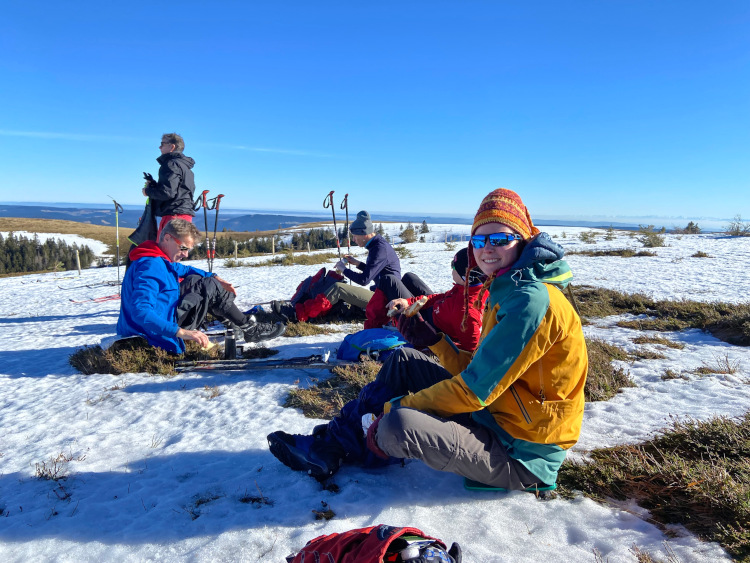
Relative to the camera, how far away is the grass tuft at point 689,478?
6.50ft

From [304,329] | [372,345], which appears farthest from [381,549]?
[304,329]

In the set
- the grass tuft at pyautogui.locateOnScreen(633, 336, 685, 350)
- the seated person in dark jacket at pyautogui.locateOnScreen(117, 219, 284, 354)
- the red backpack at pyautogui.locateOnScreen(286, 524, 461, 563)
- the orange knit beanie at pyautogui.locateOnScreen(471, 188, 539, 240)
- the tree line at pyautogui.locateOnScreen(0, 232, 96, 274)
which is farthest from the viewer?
the tree line at pyautogui.locateOnScreen(0, 232, 96, 274)

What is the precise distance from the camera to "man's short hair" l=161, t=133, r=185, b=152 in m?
6.00

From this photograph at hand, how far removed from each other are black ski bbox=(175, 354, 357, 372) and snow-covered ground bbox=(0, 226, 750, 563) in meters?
0.09

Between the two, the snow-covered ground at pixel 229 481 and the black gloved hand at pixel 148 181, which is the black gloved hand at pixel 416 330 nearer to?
the snow-covered ground at pixel 229 481

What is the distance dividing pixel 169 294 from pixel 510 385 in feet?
13.0

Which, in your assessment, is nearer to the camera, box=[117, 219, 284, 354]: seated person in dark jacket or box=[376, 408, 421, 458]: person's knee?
box=[376, 408, 421, 458]: person's knee

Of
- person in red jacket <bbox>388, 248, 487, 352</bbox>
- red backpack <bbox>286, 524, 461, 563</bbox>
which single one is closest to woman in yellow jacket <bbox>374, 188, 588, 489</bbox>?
red backpack <bbox>286, 524, 461, 563</bbox>

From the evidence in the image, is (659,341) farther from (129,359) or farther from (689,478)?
(129,359)

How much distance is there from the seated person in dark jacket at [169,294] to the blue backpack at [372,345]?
5.39 ft

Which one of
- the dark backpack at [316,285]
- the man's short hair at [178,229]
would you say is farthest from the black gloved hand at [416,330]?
the dark backpack at [316,285]

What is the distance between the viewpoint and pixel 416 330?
313 centimetres

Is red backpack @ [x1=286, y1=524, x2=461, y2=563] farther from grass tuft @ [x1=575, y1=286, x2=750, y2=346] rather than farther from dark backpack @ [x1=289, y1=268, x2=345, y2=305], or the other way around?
grass tuft @ [x1=575, y1=286, x2=750, y2=346]

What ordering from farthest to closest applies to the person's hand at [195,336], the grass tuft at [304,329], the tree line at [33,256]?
the tree line at [33,256], the grass tuft at [304,329], the person's hand at [195,336]
